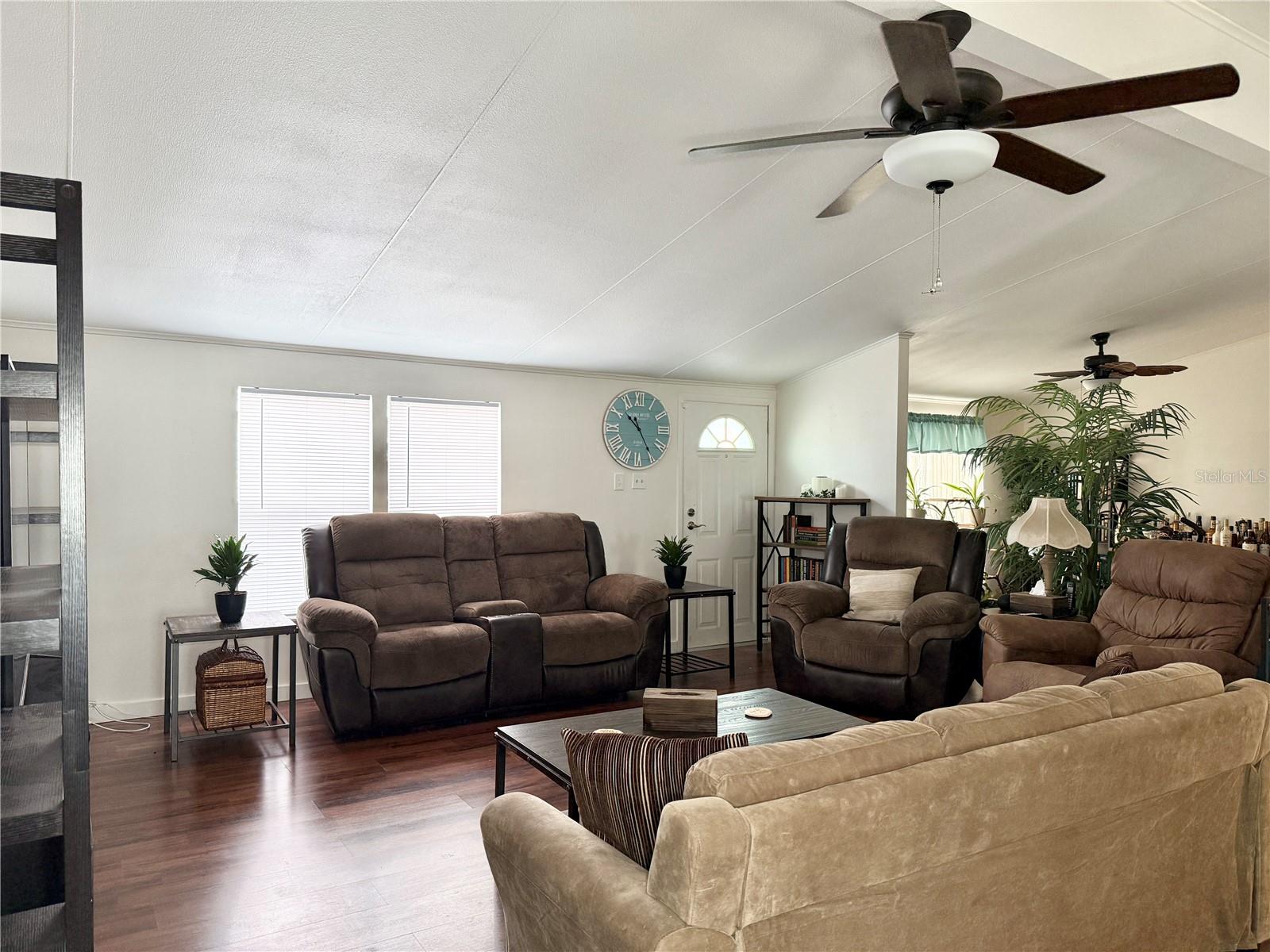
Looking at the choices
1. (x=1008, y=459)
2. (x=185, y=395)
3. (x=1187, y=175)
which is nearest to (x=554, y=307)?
(x=185, y=395)

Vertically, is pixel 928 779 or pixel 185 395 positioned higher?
pixel 185 395

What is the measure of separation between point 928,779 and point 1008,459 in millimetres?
4888

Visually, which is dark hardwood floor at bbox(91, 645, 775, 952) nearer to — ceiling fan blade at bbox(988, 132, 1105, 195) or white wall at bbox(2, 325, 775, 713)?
white wall at bbox(2, 325, 775, 713)

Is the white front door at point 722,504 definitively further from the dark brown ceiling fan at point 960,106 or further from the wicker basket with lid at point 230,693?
the dark brown ceiling fan at point 960,106

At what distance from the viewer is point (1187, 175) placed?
3795 millimetres

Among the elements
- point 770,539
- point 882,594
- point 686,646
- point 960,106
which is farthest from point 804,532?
point 960,106

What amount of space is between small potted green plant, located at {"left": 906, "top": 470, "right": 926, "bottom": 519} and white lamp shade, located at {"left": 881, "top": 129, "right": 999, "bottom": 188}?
19.0ft

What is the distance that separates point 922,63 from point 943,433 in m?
6.61

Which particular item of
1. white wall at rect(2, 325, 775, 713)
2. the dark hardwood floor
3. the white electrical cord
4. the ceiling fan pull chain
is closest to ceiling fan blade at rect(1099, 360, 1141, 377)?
the ceiling fan pull chain

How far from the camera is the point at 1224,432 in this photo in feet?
22.5

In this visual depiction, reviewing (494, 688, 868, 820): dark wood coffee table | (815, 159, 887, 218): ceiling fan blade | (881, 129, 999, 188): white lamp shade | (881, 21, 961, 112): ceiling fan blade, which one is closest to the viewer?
(881, 21, 961, 112): ceiling fan blade

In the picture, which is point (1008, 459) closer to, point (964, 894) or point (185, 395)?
→ point (964, 894)

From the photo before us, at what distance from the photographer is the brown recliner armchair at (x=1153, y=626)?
3.64m

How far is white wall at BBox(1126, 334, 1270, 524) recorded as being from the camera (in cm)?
660
